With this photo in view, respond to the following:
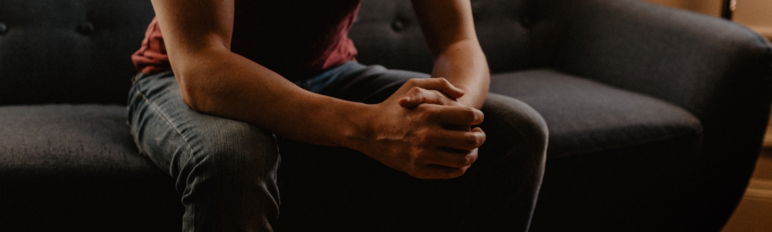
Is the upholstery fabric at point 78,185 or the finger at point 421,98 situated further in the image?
the upholstery fabric at point 78,185

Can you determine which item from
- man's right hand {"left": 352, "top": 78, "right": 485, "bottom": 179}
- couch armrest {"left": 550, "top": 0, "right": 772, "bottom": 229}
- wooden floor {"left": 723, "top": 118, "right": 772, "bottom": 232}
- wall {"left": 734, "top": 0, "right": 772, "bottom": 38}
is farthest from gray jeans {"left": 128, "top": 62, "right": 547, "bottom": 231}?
wall {"left": 734, "top": 0, "right": 772, "bottom": 38}

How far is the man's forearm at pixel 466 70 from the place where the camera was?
121 cm

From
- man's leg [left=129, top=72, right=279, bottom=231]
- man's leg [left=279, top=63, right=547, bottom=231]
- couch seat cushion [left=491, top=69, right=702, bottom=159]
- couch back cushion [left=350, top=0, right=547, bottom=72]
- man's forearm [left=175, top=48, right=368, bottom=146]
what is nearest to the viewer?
man's leg [left=129, top=72, right=279, bottom=231]

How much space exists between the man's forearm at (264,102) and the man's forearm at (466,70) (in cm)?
20

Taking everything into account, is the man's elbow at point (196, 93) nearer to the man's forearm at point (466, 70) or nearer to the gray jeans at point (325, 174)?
the gray jeans at point (325, 174)

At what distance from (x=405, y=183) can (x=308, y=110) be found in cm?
29

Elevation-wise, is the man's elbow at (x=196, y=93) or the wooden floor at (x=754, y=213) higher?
the man's elbow at (x=196, y=93)

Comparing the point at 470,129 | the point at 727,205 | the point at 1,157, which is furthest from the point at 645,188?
the point at 1,157

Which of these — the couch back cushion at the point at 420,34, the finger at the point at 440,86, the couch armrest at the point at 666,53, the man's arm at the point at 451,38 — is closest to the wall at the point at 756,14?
the couch armrest at the point at 666,53

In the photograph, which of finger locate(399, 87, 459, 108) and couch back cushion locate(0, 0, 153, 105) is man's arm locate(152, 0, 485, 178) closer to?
finger locate(399, 87, 459, 108)

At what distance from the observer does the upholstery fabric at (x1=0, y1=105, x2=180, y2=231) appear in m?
1.15

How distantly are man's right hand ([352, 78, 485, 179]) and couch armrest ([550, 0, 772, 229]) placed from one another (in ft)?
2.50

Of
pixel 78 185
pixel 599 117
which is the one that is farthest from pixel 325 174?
pixel 599 117

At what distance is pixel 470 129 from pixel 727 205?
0.87 meters
